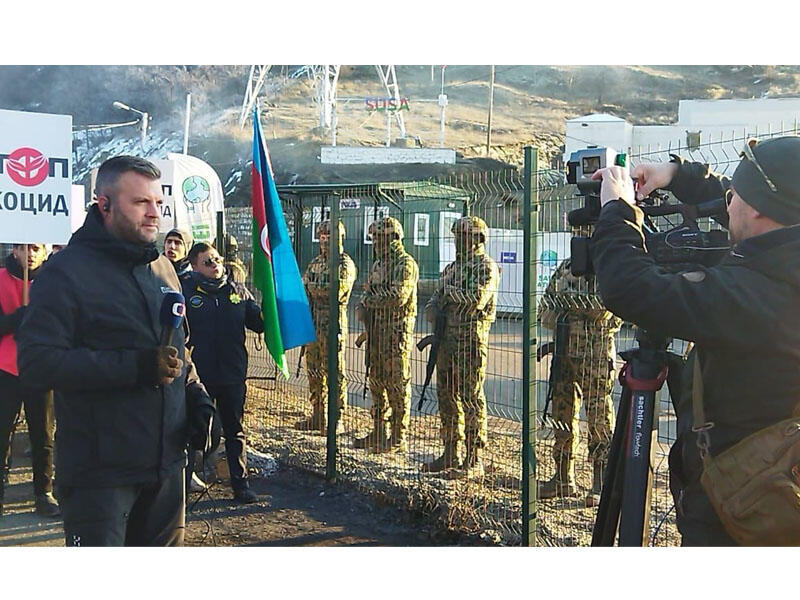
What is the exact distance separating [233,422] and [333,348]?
3.46ft

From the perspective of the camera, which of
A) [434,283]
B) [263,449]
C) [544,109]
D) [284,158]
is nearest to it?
[434,283]

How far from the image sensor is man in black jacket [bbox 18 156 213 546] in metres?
2.86

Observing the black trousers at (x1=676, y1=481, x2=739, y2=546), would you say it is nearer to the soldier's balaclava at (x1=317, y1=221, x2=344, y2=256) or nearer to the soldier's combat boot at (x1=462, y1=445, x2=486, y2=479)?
the soldier's combat boot at (x1=462, y1=445, x2=486, y2=479)

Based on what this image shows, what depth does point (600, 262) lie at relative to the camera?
234 cm

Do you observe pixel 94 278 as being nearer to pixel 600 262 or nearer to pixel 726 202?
pixel 600 262

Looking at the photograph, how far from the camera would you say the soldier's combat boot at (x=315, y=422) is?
24.6 ft

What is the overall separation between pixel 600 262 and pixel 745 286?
41cm

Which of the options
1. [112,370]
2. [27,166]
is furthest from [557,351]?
[27,166]

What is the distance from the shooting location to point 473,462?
19.2 ft

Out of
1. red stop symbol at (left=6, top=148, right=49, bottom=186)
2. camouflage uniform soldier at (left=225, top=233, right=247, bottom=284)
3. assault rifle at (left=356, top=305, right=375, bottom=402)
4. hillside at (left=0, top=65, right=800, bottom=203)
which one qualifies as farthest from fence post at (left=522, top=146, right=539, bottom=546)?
hillside at (left=0, top=65, right=800, bottom=203)

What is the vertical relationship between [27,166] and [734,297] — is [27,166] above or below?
above

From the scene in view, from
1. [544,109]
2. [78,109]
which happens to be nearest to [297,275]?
[78,109]

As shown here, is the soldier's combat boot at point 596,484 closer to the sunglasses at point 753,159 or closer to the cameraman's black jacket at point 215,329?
the cameraman's black jacket at point 215,329

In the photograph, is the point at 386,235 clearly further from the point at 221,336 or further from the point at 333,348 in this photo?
the point at 221,336
